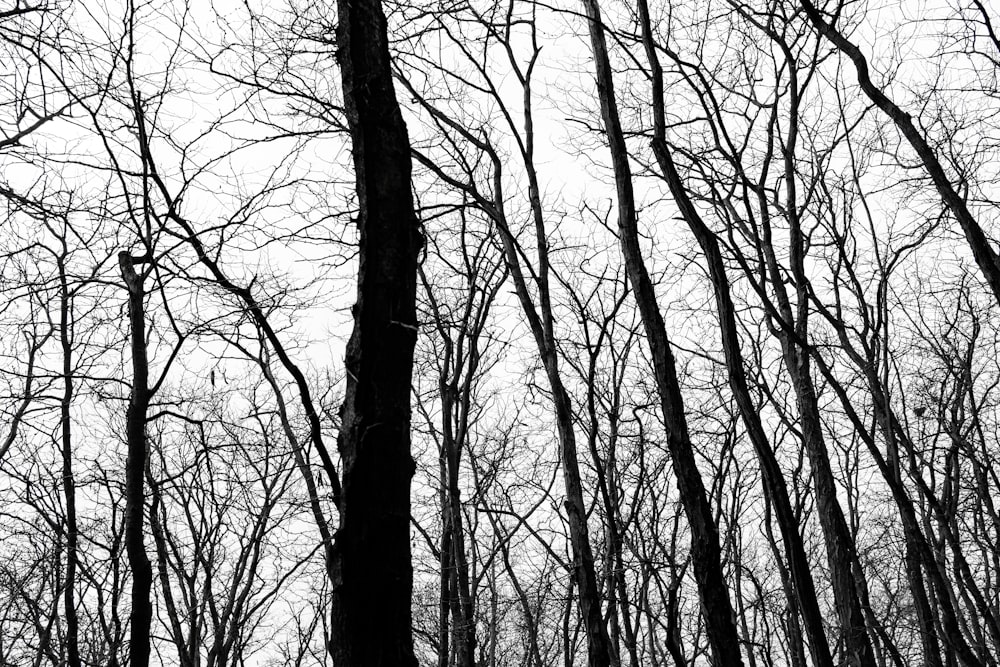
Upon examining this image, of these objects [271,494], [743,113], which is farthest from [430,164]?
[271,494]

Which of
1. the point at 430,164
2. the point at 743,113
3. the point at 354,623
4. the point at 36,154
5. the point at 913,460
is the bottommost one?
the point at 354,623

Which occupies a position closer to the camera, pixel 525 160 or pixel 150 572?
pixel 150 572

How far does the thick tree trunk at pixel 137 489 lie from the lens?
4.17 meters

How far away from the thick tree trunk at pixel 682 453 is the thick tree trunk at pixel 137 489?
9.56ft

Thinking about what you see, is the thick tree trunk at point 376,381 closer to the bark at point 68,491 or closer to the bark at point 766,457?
the bark at point 766,457

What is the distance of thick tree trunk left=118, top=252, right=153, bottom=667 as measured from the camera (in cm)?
417

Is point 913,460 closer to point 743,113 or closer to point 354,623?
point 743,113

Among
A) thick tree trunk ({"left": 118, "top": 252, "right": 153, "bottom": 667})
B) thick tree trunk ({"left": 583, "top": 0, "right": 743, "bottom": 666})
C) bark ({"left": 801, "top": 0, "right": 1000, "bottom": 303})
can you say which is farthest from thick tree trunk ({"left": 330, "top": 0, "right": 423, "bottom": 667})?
thick tree trunk ({"left": 118, "top": 252, "right": 153, "bottom": 667})

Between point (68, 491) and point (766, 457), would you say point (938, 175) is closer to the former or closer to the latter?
point (766, 457)

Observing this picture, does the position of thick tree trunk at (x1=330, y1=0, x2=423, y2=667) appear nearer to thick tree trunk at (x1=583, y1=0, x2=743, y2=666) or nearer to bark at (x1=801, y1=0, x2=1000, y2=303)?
thick tree trunk at (x1=583, y1=0, x2=743, y2=666)

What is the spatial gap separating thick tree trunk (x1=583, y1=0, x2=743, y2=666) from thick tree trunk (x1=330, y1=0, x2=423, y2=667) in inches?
33.5

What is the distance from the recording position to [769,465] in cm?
221

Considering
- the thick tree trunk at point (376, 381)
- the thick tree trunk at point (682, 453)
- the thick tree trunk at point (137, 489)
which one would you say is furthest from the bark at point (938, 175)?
the thick tree trunk at point (137, 489)

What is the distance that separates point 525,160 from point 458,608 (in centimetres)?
411
